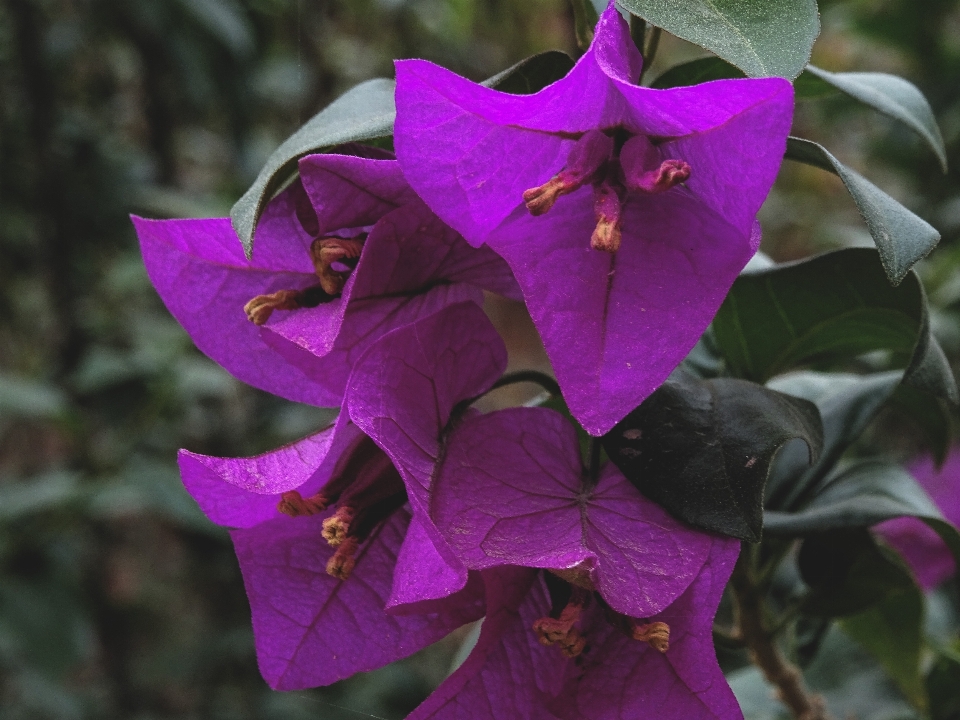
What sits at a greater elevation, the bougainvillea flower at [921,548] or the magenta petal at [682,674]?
the magenta petal at [682,674]

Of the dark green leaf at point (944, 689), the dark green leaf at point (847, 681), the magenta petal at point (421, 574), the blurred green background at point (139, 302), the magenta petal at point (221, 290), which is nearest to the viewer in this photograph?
the magenta petal at point (421, 574)

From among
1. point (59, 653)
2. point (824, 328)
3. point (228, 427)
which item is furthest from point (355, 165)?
point (228, 427)

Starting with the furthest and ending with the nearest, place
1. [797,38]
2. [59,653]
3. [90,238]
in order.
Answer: [90,238] < [59,653] < [797,38]

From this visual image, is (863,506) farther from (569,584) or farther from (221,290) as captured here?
(221,290)

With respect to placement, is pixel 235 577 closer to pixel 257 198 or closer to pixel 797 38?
pixel 257 198

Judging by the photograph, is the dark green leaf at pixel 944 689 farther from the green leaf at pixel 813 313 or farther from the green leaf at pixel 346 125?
the green leaf at pixel 346 125

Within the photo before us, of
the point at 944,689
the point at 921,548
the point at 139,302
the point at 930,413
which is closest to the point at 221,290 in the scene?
the point at 930,413

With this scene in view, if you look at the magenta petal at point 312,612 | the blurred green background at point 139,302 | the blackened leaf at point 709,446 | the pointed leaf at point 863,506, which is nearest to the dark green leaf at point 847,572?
the pointed leaf at point 863,506
